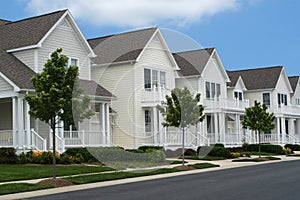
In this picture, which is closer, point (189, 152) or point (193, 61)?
point (189, 152)

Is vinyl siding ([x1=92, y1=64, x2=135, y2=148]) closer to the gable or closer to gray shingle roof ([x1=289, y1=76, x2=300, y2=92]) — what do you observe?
the gable

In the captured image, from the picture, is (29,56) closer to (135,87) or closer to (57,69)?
(135,87)

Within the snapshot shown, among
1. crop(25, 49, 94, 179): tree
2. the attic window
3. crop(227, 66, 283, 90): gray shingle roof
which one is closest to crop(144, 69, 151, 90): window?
the attic window

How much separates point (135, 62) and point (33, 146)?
12.3m

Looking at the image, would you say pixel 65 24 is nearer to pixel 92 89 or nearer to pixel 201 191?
pixel 92 89

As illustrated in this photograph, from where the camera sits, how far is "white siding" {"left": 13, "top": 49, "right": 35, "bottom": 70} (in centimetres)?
3094

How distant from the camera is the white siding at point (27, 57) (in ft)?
102

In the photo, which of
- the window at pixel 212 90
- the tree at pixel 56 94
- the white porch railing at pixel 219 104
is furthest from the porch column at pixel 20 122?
the window at pixel 212 90

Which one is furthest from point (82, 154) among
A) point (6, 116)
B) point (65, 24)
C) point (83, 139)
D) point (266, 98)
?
point (266, 98)

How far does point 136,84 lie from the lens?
37.8 m

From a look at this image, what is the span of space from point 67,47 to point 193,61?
52.7ft

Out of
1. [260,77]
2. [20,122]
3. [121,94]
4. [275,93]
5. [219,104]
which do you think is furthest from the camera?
[260,77]

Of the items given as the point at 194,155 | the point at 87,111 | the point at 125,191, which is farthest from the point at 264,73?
the point at 125,191

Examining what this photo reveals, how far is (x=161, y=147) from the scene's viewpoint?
3525 cm
